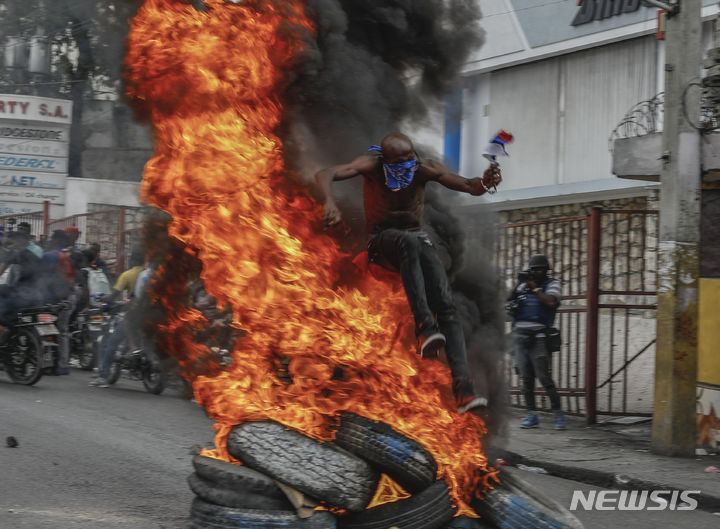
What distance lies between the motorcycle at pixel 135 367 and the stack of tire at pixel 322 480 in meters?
7.54

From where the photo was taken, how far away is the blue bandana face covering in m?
5.70

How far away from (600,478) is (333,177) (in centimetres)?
418

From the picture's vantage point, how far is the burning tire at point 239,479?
516 cm

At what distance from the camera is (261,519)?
16.7ft

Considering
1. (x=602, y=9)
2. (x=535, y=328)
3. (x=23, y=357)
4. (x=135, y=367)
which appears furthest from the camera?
(x=602, y=9)

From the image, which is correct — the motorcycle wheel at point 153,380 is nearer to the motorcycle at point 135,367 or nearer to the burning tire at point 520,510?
the motorcycle at point 135,367

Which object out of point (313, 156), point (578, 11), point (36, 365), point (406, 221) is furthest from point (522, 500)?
point (578, 11)

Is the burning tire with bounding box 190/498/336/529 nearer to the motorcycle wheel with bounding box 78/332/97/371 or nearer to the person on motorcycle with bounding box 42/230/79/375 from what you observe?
the person on motorcycle with bounding box 42/230/79/375

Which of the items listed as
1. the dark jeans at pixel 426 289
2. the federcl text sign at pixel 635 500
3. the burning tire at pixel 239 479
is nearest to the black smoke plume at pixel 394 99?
the dark jeans at pixel 426 289

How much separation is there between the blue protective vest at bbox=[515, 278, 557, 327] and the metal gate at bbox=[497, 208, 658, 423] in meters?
0.50

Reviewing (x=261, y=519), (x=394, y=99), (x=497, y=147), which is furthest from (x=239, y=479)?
(x=394, y=99)

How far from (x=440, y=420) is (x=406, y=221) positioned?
4.11 ft

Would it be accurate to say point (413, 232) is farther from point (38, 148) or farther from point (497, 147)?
point (38, 148)

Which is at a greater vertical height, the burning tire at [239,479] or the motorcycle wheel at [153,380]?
the burning tire at [239,479]
